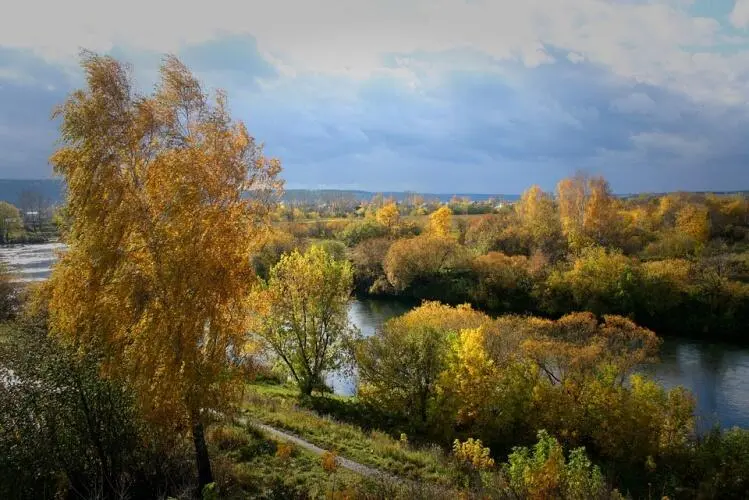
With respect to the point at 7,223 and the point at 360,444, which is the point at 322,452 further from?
the point at 7,223

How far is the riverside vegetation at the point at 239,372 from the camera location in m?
13.0

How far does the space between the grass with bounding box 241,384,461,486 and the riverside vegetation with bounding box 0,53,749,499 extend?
12cm

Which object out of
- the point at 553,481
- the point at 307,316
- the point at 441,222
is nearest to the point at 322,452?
the point at 553,481

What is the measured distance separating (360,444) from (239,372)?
855 cm

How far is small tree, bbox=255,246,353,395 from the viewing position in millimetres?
30250

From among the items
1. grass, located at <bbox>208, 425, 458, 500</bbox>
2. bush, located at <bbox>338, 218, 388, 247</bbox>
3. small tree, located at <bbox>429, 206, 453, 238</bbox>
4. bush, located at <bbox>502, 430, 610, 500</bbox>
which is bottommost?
grass, located at <bbox>208, 425, 458, 500</bbox>

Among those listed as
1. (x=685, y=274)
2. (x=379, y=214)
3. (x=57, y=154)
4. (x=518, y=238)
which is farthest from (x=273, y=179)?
(x=379, y=214)

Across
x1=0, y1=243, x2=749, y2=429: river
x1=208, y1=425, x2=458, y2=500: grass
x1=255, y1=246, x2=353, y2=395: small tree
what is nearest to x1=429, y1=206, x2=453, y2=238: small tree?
x1=0, y1=243, x2=749, y2=429: river

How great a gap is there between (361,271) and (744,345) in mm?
45040

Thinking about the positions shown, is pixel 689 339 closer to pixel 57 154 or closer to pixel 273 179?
pixel 273 179

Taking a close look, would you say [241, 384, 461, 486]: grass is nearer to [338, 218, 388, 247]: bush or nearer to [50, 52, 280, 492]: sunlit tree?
[50, 52, 280, 492]: sunlit tree

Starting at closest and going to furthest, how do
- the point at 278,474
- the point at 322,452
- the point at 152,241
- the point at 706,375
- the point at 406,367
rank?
the point at 152,241, the point at 278,474, the point at 322,452, the point at 406,367, the point at 706,375

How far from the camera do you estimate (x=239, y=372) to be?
562 inches

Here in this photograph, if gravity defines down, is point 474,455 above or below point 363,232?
below
